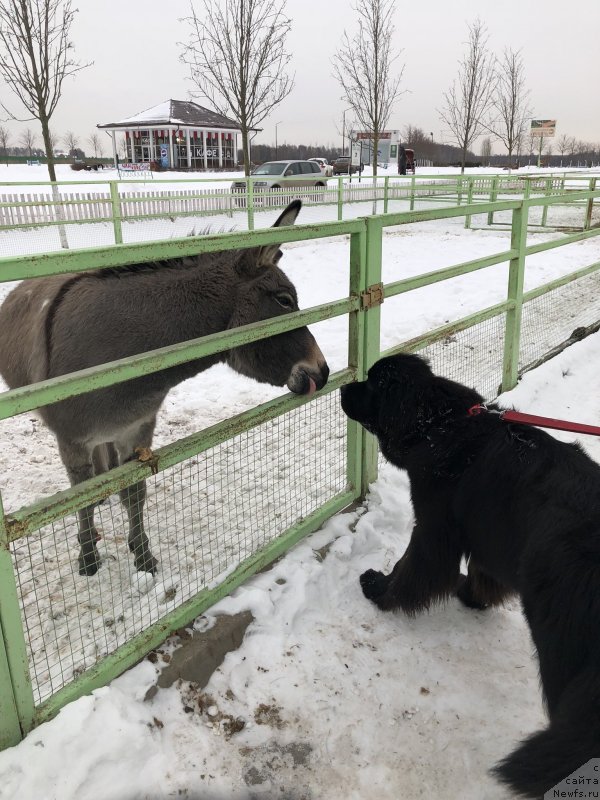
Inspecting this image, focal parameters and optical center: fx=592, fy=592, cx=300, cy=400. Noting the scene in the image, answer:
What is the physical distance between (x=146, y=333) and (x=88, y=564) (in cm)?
120

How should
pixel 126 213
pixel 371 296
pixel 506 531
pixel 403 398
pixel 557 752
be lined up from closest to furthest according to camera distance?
pixel 557 752 < pixel 506 531 < pixel 403 398 < pixel 371 296 < pixel 126 213

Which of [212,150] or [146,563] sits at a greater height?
[212,150]

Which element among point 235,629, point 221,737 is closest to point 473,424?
point 235,629

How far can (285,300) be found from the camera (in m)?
2.83

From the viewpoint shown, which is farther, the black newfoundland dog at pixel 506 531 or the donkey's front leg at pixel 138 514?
the donkey's front leg at pixel 138 514

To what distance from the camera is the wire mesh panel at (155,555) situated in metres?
2.38

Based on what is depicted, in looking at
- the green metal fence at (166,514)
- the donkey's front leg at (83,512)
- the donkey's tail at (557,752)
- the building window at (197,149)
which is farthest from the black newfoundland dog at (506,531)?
the building window at (197,149)

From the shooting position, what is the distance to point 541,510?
2041 millimetres

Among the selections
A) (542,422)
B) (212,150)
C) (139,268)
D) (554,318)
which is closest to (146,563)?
(139,268)

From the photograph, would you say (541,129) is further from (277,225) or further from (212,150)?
(277,225)

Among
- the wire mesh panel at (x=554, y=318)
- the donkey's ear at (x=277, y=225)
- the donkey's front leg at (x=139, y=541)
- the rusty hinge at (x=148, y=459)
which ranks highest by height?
the donkey's ear at (x=277, y=225)

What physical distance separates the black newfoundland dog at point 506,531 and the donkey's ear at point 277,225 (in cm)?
73

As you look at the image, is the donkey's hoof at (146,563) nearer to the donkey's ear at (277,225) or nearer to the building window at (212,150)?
the donkey's ear at (277,225)

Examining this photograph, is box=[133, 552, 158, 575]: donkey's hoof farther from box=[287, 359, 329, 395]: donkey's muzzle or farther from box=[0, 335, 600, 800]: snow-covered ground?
box=[287, 359, 329, 395]: donkey's muzzle
